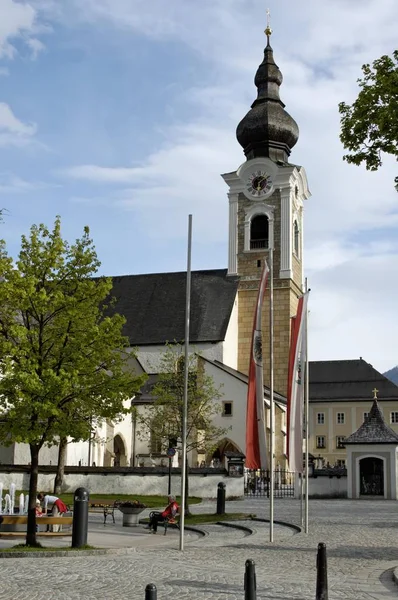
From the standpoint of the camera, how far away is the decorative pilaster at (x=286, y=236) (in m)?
60.0

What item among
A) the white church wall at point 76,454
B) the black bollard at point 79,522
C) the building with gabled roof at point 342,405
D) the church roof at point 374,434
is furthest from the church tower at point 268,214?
the black bollard at point 79,522

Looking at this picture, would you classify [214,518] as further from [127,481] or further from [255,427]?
[127,481]

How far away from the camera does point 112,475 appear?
38.1 m

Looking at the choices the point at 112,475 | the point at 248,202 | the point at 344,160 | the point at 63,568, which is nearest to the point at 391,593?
the point at 63,568

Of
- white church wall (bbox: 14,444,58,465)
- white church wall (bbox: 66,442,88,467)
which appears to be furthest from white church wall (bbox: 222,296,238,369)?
white church wall (bbox: 14,444,58,465)

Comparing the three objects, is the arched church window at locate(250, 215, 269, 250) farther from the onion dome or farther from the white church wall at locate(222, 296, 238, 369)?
the onion dome

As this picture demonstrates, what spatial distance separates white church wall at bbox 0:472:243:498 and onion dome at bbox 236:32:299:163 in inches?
1236

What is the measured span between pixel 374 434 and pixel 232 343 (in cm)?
2099

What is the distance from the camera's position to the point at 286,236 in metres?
61.0

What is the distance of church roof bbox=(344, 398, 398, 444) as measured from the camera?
39.6 m

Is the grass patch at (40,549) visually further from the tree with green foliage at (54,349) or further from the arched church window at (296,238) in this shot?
the arched church window at (296,238)

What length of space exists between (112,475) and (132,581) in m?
25.8

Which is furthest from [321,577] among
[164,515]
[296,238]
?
[296,238]

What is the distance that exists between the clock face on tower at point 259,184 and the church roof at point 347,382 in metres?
20.3
